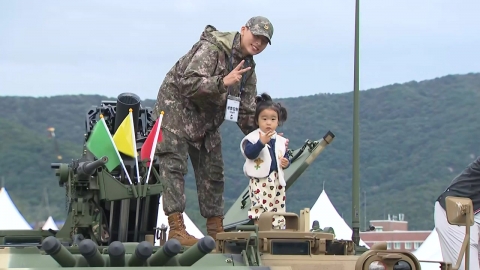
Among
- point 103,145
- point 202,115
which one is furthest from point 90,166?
point 202,115

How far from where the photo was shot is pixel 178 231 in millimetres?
11727

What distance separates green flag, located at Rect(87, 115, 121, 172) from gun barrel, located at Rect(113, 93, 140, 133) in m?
0.45

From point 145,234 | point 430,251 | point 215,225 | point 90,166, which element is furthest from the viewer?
point 430,251

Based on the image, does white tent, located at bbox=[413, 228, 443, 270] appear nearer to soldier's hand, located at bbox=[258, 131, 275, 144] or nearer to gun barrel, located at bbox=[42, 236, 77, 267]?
soldier's hand, located at bbox=[258, 131, 275, 144]

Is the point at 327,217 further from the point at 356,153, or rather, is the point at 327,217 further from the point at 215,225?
the point at 215,225

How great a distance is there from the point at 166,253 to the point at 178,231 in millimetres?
3119

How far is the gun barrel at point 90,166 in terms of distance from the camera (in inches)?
447

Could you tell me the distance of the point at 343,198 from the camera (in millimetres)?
49844

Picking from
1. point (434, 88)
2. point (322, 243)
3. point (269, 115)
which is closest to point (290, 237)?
point (322, 243)

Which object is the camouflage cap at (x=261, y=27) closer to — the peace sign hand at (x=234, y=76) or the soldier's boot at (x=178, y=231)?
the peace sign hand at (x=234, y=76)

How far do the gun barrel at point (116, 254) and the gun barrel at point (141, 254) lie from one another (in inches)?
2.9

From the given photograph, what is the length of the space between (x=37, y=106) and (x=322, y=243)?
125 feet

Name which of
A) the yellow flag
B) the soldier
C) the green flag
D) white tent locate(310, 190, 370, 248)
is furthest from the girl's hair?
white tent locate(310, 190, 370, 248)

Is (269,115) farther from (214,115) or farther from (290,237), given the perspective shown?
(290,237)
